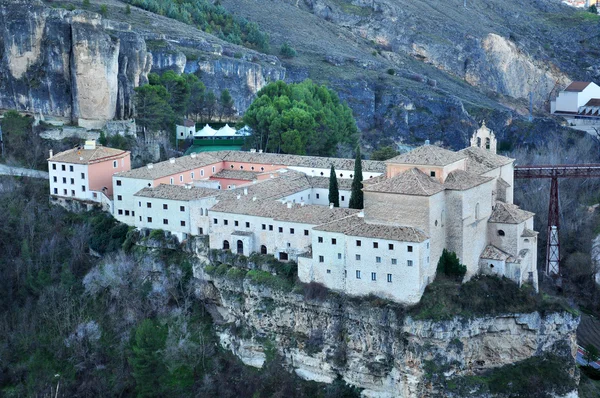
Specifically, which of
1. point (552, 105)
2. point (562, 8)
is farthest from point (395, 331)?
point (562, 8)

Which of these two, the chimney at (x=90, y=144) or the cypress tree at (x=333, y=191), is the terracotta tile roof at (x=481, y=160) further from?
the chimney at (x=90, y=144)

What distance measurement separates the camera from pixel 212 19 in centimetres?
10812

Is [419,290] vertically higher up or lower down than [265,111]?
lower down

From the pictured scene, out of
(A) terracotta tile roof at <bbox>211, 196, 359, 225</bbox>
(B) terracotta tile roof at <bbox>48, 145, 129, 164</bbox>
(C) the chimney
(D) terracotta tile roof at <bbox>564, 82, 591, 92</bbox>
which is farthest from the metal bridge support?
(D) terracotta tile roof at <bbox>564, 82, 591, 92</bbox>

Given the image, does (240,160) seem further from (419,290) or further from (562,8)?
(562,8)

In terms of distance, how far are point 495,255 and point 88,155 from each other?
→ 82.4 feet

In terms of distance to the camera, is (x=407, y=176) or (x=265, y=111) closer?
(x=407, y=176)

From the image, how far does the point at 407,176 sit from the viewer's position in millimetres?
47875

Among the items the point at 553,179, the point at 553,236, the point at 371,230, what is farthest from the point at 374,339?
the point at 553,179

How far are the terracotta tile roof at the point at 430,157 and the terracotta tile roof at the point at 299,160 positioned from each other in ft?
27.7

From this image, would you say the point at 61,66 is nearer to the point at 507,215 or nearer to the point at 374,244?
the point at 374,244

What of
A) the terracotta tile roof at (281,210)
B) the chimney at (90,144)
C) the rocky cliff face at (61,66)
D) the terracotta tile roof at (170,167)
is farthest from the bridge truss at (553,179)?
the rocky cliff face at (61,66)

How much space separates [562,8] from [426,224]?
368 feet

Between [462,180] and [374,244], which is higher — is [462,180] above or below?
above
